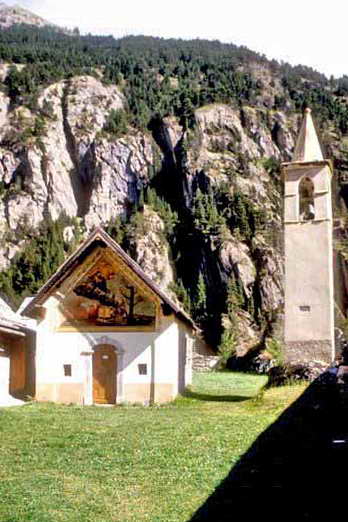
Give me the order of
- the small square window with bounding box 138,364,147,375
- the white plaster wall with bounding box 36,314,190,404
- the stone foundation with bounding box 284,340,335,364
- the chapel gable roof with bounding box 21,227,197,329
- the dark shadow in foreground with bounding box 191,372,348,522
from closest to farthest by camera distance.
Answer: the dark shadow in foreground with bounding box 191,372,348,522, the stone foundation with bounding box 284,340,335,364, the chapel gable roof with bounding box 21,227,197,329, the white plaster wall with bounding box 36,314,190,404, the small square window with bounding box 138,364,147,375

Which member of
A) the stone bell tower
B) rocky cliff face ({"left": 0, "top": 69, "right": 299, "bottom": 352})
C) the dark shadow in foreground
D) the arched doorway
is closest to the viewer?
the dark shadow in foreground

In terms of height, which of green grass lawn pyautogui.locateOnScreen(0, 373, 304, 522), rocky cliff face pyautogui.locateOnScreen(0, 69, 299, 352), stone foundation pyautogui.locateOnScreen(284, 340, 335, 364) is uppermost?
rocky cliff face pyautogui.locateOnScreen(0, 69, 299, 352)

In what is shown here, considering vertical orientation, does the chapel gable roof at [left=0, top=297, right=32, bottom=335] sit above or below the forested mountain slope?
below

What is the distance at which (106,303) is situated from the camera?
21.4 metres

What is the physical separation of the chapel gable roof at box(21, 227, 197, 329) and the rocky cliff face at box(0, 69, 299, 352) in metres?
51.8

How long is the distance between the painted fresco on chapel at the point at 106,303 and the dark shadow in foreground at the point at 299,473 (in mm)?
10878

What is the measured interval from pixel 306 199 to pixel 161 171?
7268 cm

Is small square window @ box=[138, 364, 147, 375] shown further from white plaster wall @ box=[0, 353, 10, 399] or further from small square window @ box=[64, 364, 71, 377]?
white plaster wall @ box=[0, 353, 10, 399]

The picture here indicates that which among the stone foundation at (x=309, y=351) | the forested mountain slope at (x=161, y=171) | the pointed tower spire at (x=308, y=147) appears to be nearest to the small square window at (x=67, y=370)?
the stone foundation at (x=309, y=351)

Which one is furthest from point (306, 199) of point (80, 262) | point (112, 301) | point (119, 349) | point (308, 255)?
point (119, 349)

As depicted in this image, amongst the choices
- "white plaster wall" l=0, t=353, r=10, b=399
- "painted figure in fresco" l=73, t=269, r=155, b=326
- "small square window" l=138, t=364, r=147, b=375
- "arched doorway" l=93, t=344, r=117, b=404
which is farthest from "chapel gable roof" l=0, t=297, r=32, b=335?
"small square window" l=138, t=364, r=147, b=375

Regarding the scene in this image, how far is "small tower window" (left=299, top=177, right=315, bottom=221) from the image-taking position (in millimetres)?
22406

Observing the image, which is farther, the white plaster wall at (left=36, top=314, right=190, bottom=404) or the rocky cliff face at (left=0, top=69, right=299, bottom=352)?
the rocky cliff face at (left=0, top=69, right=299, bottom=352)

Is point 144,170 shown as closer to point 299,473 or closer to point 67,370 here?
point 67,370
